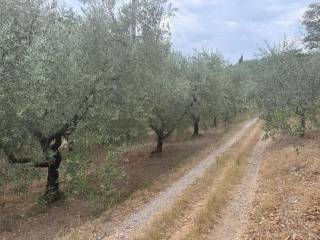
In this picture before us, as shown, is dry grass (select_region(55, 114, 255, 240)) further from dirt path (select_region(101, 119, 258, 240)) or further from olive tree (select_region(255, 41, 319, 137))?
olive tree (select_region(255, 41, 319, 137))

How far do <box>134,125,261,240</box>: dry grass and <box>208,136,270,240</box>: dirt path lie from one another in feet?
1.32

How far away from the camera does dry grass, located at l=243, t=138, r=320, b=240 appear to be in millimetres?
14789

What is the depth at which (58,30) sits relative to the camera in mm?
22844

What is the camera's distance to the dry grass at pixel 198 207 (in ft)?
52.5

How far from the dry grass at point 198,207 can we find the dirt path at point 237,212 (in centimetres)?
40

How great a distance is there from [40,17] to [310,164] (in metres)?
17.0

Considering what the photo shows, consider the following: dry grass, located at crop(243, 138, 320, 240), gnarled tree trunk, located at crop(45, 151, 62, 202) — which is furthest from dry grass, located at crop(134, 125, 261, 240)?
gnarled tree trunk, located at crop(45, 151, 62, 202)

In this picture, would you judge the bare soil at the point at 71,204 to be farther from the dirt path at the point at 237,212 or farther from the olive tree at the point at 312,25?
the olive tree at the point at 312,25

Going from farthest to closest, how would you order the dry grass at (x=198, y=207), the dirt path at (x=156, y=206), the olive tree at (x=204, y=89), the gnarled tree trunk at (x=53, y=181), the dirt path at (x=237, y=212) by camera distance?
1. the olive tree at (x=204, y=89)
2. the gnarled tree trunk at (x=53, y=181)
3. the dirt path at (x=156, y=206)
4. the dry grass at (x=198, y=207)
5. the dirt path at (x=237, y=212)

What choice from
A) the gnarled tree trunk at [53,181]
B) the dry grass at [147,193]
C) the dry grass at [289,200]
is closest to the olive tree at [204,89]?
the dry grass at [147,193]

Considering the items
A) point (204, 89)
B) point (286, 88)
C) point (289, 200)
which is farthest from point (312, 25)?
point (204, 89)

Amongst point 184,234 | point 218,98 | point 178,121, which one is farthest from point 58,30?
point 218,98

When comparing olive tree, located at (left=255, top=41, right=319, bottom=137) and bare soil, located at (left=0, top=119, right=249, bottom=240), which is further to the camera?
bare soil, located at (left=0, top=119, right=249, bottom=240)

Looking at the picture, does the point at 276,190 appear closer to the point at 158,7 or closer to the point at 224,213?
the point at 224,213
